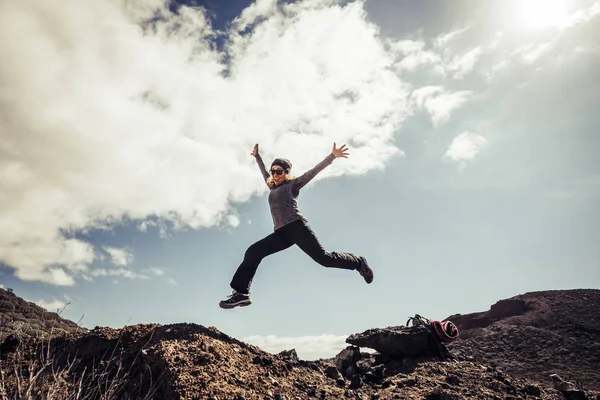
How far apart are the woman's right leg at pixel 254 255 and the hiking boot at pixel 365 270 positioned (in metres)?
1.35

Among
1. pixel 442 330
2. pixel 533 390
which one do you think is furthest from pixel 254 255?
pixel 533 390

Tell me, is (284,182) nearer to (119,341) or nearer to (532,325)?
(119,341)

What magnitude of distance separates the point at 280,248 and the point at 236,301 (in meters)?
1.02

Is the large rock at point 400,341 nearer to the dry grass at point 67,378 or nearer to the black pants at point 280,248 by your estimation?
the black pants at point 280,248

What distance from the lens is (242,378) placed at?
12.3ft

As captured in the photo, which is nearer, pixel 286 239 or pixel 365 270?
pixel 286 239

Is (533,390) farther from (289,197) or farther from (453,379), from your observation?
(289,197)

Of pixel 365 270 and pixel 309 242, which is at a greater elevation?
pixel 309 242

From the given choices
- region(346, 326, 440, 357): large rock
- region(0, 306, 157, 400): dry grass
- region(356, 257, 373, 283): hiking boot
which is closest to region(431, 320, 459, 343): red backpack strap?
region(346, 326, 440, 357): large rock

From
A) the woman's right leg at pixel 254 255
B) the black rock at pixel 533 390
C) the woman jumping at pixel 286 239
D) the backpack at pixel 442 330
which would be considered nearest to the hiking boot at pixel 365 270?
the woman jumping at pixel 286 239

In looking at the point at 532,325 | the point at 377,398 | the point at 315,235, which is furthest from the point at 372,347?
the point at 532,325

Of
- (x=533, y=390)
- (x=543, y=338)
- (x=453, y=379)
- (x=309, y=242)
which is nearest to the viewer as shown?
(x=453, y=379)

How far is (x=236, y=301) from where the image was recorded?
5445 millimetres

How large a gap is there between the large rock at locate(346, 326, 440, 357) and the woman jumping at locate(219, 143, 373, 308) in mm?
1151
